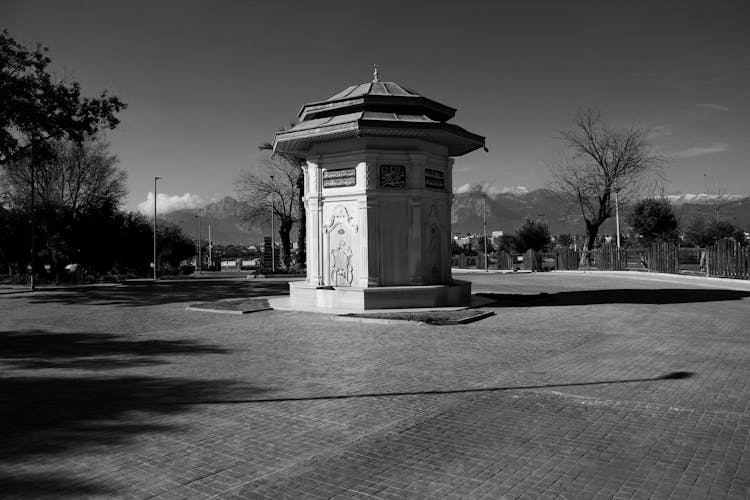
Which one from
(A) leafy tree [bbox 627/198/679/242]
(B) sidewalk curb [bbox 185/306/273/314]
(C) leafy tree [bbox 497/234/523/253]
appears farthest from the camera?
(C) leafy tree [bbox 497/234/523/253]

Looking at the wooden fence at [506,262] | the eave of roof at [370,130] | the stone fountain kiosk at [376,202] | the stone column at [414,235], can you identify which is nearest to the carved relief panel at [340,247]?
the stone fountain kiosk at [376,202]

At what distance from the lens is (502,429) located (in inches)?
222

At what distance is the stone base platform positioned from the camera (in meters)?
15.5

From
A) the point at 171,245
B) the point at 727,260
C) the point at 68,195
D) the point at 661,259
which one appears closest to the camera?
the point at 727,260

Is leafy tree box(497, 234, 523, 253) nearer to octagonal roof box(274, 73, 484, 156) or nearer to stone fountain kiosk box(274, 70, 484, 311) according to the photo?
octagonal roof box(274, 73, 484, 156)

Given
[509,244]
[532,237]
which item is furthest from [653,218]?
[509,244]

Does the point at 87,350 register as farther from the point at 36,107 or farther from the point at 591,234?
the point at 591,234

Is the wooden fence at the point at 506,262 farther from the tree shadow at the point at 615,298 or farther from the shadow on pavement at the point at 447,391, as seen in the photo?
the shadow on pavement at the point at 447,391

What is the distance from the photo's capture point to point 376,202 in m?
16.0

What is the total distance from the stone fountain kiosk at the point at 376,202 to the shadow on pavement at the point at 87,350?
19.2ft

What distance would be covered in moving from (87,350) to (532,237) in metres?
69.4

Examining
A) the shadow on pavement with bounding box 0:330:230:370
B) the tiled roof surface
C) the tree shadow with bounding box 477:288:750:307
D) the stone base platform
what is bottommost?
the shadow on pavement with bounding box 0:330:230:370

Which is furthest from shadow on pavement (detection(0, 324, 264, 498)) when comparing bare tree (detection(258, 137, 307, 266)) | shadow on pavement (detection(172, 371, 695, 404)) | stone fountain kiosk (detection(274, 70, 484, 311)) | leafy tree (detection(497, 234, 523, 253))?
leafy tree (detection(497, 234, 523, 253))

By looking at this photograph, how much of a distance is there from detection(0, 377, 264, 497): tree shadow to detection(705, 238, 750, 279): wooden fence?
25.7 m
